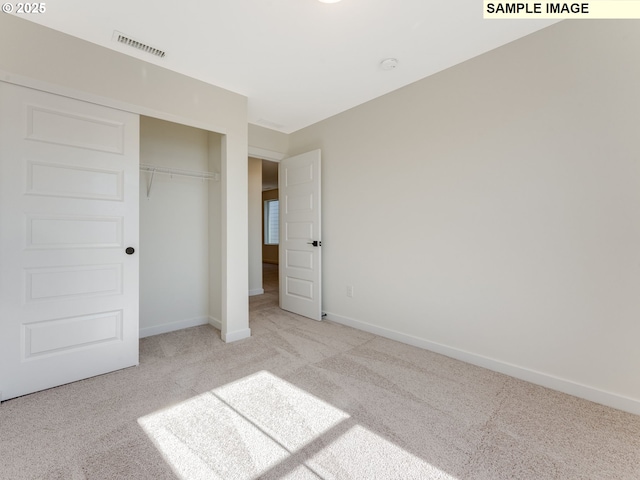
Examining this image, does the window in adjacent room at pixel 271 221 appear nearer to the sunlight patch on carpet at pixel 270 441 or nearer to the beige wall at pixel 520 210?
the beige wall at pixel 520 210

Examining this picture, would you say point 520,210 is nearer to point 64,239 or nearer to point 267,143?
point 267,143

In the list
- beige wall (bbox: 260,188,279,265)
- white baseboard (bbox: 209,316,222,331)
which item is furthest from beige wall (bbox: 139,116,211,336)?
beige wall (bbox: 260,188,279,265)

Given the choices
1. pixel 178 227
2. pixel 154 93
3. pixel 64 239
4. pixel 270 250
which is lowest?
pixel 270 250

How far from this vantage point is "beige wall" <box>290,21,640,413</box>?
186cm

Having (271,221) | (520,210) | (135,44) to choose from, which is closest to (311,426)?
(520,210)

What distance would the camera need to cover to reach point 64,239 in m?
2.16

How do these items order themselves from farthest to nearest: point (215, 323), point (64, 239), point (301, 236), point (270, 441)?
point (301, 236) < point (215, 323) < point (64, 239) < point (270, 441)

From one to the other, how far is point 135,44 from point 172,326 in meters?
2.82

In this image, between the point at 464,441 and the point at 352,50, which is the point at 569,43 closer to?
the point at 352,50

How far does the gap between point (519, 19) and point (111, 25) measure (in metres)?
2.95

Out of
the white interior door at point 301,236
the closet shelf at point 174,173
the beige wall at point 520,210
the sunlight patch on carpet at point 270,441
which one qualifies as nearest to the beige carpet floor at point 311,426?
the sunlight patch on carpet at point 270,441

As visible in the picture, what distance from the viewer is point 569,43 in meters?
2.00

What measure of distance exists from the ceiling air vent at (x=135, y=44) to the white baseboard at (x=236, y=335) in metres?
2.66

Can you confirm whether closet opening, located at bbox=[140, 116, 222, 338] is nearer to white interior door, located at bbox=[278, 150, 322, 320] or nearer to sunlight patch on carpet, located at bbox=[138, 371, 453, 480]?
white interior door, located at bbox=[278, 150, 322, 320]
